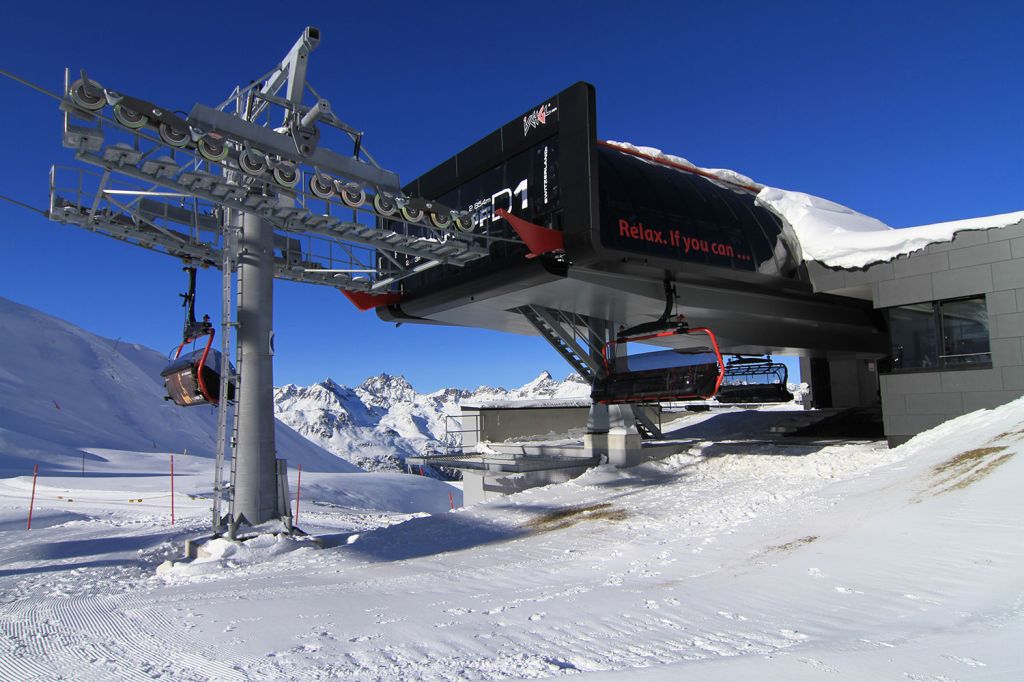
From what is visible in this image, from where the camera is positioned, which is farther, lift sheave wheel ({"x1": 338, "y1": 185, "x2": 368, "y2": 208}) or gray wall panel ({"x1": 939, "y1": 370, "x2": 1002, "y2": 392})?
gray wall panel ({"x1": 939, "y1": 370, "x2": 1002, "y2": 392})

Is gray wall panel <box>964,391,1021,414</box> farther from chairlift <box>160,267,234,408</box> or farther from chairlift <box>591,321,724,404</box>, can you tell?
chairlift <box>160,267,234,408</box>

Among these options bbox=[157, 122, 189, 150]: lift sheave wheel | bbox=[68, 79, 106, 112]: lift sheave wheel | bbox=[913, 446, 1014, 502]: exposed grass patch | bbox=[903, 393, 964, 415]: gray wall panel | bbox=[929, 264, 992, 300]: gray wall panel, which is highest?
bbox=[68, 79, 106, 112]: lift sheave wheel

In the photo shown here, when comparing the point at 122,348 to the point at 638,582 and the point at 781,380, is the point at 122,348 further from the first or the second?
the point at 638,582

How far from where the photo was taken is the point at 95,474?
113ft

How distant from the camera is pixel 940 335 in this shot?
1547 cm

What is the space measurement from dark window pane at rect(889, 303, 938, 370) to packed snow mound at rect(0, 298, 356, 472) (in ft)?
136

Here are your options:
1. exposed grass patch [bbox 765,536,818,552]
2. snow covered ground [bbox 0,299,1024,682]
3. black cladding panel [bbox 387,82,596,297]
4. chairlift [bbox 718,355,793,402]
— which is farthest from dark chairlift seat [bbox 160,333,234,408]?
chairlift [bbox 718,355,793,402]

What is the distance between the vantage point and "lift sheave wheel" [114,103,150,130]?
353 inches

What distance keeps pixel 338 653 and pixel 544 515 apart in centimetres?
789

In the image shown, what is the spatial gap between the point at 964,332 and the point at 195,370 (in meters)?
16.2

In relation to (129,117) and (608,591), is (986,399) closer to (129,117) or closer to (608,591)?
(608,591)

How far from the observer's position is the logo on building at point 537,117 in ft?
50.8

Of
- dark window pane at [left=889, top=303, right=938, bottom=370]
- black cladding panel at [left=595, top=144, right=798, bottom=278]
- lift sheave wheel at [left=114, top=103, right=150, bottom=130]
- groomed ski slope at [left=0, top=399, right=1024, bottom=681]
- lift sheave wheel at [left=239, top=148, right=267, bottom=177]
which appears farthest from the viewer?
dark window pane at [left=889, top=303, right=938, bottom=370]

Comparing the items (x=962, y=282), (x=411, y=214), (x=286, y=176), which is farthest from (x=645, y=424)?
(x=286, y=176)
